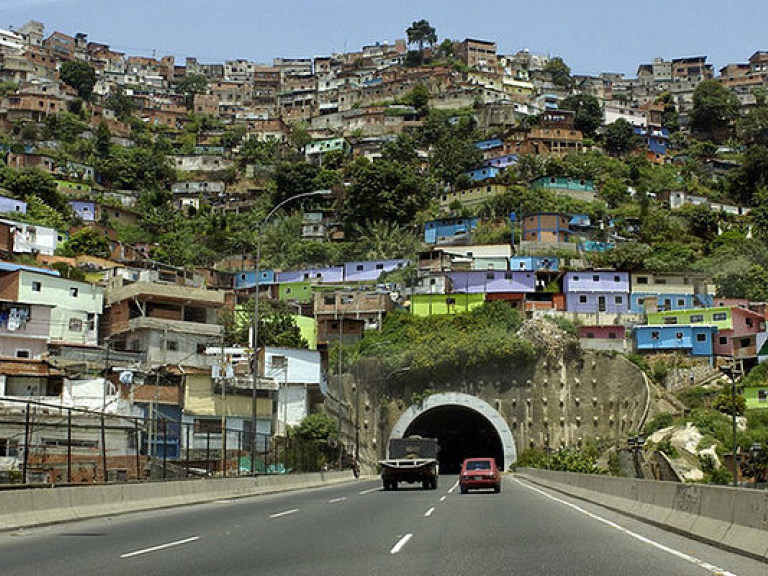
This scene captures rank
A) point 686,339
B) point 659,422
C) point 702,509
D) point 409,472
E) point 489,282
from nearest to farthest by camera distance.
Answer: point 702,509
point 409,472
point 659,422
point 686,339
point 489,282

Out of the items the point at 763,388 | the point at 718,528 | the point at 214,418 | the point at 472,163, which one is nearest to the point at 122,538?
the point at 718,528

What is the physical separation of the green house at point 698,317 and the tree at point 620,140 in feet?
220

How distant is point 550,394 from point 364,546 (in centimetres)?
5981

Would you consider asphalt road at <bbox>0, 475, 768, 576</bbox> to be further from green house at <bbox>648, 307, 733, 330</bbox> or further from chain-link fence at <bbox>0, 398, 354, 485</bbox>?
green house at <bbox>648, 307, 733, 330</bbox>

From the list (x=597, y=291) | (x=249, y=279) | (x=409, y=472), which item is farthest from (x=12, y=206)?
(x=409, y=472)

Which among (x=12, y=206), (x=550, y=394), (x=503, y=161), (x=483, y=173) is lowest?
(x=550, y=394)

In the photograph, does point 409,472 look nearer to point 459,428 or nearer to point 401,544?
point 401,544

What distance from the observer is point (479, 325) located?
7988 cm

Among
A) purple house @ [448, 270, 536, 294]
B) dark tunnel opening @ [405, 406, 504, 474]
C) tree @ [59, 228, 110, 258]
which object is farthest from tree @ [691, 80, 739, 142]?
tree @ [59, 228, 110, 258]

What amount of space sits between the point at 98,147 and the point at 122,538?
137 meters

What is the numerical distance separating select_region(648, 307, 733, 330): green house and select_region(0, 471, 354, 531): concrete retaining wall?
5378 centimetres

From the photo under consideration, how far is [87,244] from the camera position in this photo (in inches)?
3637

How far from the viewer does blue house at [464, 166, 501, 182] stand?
126250mm

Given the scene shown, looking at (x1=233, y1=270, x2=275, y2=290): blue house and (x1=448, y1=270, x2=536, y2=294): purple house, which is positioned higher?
(x1=233, y1=270, x2=275, y2=290): blue house
